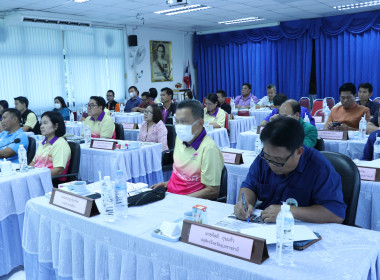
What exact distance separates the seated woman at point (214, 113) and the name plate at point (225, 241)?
4415mm

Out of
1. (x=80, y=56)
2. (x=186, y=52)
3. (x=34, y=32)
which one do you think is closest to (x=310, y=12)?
(x=186, y=52)

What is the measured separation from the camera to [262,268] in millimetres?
1322

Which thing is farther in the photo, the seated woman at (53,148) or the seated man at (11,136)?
the seated man at (11,136)

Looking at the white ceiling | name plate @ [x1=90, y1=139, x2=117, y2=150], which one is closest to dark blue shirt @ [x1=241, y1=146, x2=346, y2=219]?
name plate @ [x1=90, y1=139, x2=117, y2=150]

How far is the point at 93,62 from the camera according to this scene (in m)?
10.0

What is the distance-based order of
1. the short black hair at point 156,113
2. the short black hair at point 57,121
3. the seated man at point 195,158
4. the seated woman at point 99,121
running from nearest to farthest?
the seated man at point 195,158 → the short black hair at point 57,121 → the short black hair at point 156,113 → the seated woman at point 99,121

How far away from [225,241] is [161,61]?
10785 mm

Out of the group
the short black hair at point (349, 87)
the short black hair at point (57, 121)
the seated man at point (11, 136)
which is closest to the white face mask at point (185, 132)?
the short black hair at point (57, 121)

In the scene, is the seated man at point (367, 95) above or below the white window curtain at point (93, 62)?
below

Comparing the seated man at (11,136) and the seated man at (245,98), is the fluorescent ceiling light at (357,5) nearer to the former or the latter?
the seated man at (245,98)

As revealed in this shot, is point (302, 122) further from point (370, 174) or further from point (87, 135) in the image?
point (87, 135)

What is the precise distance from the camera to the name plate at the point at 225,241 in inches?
53.8

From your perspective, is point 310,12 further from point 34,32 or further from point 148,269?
point 148,269

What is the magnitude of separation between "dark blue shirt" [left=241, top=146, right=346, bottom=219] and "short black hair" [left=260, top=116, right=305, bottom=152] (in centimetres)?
15
